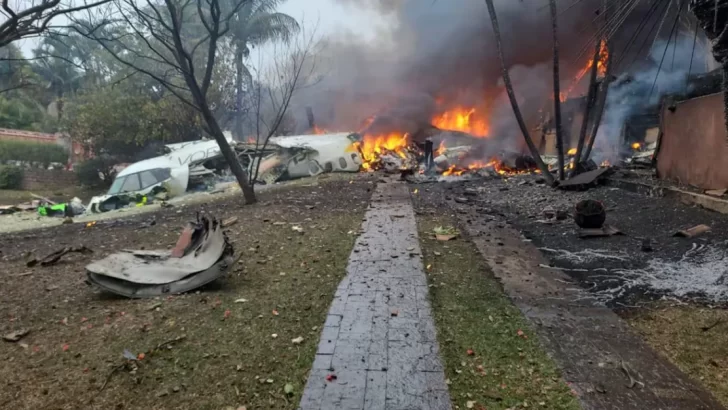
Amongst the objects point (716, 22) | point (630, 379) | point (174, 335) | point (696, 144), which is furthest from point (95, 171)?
point (716, 22)

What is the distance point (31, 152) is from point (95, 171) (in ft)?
15.5

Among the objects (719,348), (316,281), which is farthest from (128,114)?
(719,348)

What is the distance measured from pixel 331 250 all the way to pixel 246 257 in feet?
3.44

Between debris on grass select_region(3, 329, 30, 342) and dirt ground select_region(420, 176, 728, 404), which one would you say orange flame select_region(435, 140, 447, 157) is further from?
debris on grass select_region(3, 329, 30, 342)

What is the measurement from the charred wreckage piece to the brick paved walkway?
47.8 inches

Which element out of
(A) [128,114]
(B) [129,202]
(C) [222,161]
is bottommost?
(B) [129,202]

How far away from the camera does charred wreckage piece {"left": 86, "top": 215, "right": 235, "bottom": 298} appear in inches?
155

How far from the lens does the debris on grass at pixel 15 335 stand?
3271 mm

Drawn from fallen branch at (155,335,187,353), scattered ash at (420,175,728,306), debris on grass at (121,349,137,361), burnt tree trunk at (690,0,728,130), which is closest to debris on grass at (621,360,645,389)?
scattered ash at (420,175,728,306)

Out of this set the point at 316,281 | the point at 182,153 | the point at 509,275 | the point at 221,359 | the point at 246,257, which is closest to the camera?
the point at 221,359

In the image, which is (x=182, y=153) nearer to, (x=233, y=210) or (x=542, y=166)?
(x=233, y=210)

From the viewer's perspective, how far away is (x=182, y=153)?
16328mm

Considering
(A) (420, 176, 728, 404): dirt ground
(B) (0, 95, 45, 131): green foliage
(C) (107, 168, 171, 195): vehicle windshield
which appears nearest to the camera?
(A) (420, 176, 728, 404): dirt ground

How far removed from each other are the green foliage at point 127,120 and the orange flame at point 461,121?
12.3 metres
